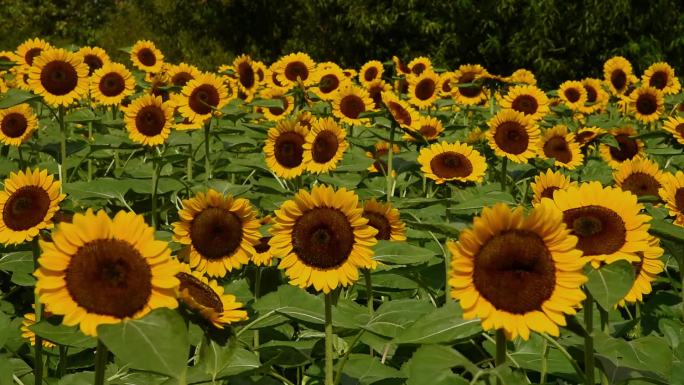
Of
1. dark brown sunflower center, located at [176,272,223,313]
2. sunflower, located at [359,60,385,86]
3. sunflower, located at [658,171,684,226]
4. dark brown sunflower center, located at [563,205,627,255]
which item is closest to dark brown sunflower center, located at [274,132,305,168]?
sunflower, located at [658,171,684,226]

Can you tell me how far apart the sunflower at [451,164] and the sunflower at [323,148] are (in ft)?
1.26

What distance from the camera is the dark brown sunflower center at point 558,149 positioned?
432 cm

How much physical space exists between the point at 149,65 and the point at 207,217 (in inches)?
181

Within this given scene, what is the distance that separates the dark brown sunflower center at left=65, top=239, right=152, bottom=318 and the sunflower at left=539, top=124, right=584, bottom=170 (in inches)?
122

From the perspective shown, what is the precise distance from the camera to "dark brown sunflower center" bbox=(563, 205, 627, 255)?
1.82 meters

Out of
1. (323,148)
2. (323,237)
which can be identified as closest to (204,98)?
(323,148)

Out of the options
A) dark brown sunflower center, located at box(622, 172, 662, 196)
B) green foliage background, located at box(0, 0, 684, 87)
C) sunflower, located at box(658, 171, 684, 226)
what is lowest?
sunflower, located at box(658, 171, 684, 226)

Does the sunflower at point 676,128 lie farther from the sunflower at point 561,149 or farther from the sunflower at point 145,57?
the sunflower at point 145,57

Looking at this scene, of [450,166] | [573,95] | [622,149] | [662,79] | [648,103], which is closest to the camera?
[450,166]

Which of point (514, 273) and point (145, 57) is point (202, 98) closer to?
point (145, 57)

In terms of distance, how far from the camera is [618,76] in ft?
24.9

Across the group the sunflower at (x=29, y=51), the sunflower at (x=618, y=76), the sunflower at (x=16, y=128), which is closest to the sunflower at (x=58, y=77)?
the sunflower at (x=16, y=128)

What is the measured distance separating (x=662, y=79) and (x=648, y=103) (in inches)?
20.2

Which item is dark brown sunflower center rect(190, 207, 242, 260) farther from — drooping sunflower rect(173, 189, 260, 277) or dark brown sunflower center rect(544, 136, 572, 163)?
dark brown sunflower center rect(544, 136, 572, 163)
